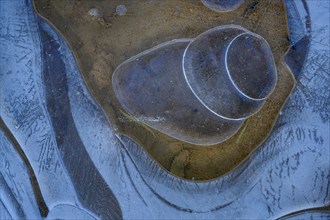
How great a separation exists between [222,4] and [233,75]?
706 millimetres

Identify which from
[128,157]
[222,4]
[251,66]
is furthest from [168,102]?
[222,4]

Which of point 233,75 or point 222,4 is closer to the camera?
point 233,75

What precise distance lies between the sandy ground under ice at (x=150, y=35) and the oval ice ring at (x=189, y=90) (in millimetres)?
81

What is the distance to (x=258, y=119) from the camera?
3963mm

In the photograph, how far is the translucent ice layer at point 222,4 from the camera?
401 cm

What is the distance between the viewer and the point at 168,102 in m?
3.95

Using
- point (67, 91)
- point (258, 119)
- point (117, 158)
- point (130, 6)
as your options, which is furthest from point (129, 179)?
point (130, 6)

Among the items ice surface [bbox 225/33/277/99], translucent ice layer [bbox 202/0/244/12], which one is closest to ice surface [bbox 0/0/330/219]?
ice surface [bbox 225/33/277/99]

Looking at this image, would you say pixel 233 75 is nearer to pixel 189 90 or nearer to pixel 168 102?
pixel 189 90

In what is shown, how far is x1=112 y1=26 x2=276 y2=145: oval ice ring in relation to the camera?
154 inches

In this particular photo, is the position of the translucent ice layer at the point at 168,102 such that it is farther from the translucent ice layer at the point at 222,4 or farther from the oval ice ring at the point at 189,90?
the translucent ice layer at the point at 222,4

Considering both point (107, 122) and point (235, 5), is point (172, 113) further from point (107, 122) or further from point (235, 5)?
point (235, 5)

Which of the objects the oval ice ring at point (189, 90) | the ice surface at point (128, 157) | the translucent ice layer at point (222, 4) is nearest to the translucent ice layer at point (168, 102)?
the oval ice ring at point (189, 90)

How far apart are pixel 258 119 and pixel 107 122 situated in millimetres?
1431
